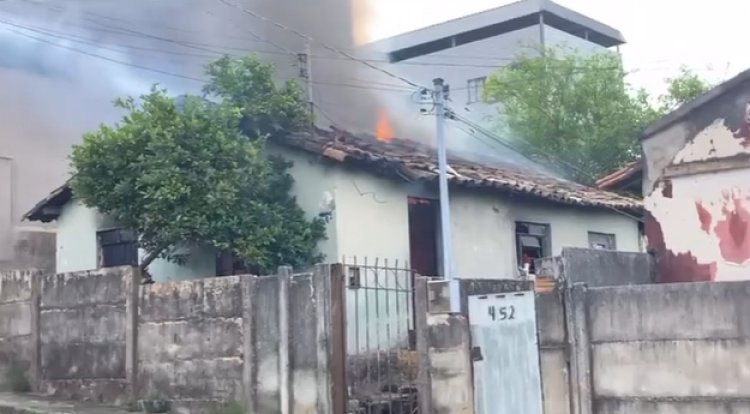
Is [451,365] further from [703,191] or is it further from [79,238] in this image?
[79,238]

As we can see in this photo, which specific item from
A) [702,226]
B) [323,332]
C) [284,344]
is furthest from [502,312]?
[702,226]

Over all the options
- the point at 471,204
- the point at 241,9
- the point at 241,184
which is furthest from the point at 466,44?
the point at 241,184

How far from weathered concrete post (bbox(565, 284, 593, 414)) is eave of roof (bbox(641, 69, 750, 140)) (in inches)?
149

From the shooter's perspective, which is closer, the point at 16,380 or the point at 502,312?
the point at 502,312

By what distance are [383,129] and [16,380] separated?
10.8 m

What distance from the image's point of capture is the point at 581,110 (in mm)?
26688

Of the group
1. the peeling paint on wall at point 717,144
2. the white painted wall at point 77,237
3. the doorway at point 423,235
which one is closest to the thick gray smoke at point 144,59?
the white painted wall at point 77,237

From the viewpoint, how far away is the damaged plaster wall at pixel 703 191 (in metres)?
10.6

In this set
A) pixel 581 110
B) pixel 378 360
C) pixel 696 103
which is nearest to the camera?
pixel 378 360

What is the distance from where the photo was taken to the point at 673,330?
25.1 feet

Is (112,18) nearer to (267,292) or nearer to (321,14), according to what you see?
(321,14)

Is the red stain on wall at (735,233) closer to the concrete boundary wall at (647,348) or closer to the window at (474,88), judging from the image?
the concrete boundary wall at (647,348)

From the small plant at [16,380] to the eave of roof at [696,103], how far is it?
861cm

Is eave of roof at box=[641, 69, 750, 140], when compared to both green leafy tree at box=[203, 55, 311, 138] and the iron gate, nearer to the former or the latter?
the iron gate
